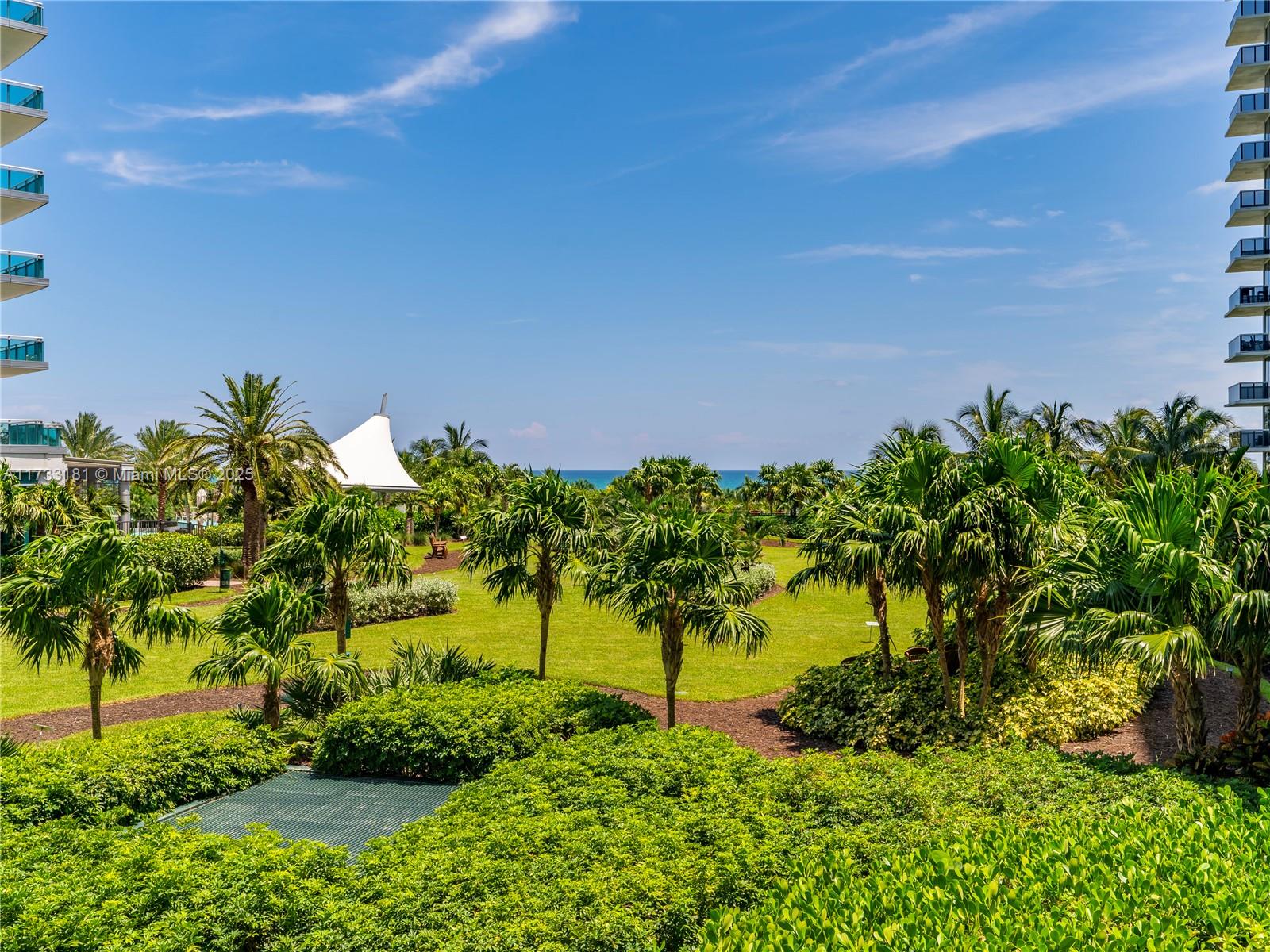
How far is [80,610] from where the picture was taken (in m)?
13.7

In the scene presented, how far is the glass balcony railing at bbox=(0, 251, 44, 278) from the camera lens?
87.0 ft

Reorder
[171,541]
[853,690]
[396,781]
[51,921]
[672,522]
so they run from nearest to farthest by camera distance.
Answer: [51,921], [396,781], [672,522], [853,690], [171,541]

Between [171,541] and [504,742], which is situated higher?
[171,541]

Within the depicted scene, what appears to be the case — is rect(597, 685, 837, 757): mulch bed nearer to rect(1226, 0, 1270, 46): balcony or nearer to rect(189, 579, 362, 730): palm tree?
rect(189, 579, 362, 730): palm tree

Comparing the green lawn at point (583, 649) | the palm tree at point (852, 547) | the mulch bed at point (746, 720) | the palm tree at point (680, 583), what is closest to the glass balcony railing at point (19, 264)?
the green lawn at point (583, 649)

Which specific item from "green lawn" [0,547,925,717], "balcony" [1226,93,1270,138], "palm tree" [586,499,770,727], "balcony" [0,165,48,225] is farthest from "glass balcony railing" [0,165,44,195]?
"balcony" [1226,93,1270,138]

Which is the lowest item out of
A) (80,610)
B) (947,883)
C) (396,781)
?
(396,781)

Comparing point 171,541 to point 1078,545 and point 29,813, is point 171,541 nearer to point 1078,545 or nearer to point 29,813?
point 29,813

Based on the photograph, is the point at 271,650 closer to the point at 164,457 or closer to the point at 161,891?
the point at 161,891

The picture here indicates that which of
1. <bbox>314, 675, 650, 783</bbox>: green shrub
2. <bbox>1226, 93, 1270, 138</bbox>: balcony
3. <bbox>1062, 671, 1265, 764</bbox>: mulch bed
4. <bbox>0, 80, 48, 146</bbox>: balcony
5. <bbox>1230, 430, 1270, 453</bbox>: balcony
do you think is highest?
<bbox>1226, 93, 1270, 138</bbox>: balcony

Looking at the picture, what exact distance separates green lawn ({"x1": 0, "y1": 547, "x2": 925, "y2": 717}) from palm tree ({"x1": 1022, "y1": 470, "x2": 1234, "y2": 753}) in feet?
31.8

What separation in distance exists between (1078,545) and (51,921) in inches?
516

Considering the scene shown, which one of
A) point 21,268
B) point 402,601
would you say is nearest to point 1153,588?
point 402,601

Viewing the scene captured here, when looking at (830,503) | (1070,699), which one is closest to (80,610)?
(830,503)
